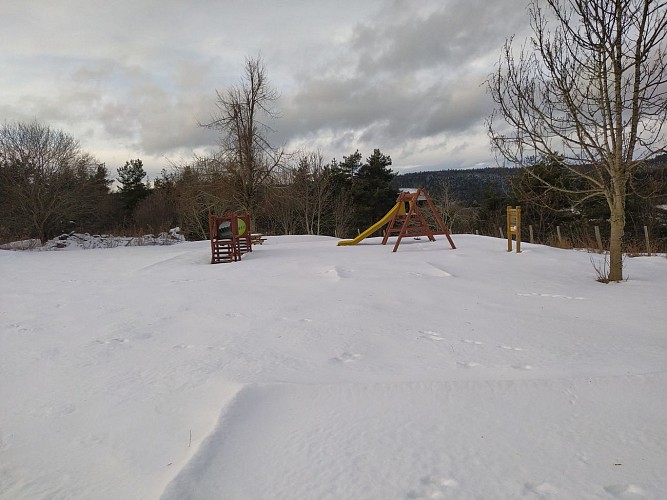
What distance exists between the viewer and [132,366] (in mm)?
3580

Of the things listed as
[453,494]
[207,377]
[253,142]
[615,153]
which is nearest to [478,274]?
[615,153]

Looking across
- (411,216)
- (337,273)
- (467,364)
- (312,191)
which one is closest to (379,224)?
(411,216)

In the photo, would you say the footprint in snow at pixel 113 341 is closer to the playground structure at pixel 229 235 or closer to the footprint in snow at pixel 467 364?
the footprint in snow at pixel 467 364

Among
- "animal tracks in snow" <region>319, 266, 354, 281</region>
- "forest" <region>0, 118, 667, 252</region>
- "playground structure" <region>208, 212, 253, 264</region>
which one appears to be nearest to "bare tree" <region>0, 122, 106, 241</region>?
"forest" <region>0, 118, 667, 252</region>

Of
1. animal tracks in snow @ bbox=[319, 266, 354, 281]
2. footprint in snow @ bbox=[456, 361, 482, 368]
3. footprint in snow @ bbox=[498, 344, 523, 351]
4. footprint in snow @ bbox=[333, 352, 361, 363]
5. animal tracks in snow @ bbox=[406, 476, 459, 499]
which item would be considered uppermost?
animal tracks in snow @ bbox=[319, 266, 354, 281]

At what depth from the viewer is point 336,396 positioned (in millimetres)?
2885

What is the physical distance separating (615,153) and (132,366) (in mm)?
7634

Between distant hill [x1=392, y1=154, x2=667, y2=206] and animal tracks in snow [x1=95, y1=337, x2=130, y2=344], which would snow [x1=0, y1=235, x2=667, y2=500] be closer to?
animal tracks in snow [x1=95, y1=337, x2=130, y2=344]

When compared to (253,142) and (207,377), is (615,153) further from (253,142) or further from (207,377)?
(253,142)

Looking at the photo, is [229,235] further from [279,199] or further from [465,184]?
[465,184]

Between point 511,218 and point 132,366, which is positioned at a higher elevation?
point 511,218

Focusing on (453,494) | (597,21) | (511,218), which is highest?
(597,21)

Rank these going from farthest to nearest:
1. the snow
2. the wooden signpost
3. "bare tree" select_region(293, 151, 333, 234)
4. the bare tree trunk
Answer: "bare tree" select_region(293, 151, 333, 234) < the wooden signpost < the bare tree trunk < the snow

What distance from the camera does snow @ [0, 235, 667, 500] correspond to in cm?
202
